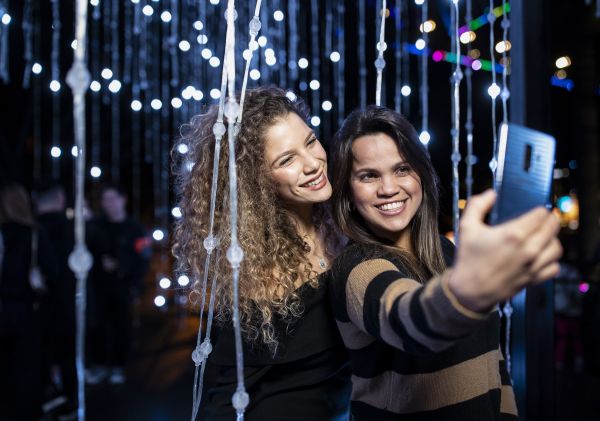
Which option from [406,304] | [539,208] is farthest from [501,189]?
[406,304]

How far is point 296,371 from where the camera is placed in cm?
133

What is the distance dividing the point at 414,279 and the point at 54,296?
9.55 ft

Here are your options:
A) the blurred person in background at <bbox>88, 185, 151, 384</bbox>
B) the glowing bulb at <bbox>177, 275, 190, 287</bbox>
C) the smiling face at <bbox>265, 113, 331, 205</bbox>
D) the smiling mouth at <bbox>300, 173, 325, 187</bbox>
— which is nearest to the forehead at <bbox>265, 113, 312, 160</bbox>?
the smiling face at <bbox>265, 113, 331, 205</bbox>

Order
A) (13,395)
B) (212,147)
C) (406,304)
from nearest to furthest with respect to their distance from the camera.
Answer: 1. (406,304)
2. (212,147)
3. (13,395)

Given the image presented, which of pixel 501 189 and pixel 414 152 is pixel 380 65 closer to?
pixel 414 152

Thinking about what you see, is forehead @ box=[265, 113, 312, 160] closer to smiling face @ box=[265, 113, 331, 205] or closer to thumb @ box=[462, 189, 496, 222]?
smiling face @ box=[265, 113, 331, 205]

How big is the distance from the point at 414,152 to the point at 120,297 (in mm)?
3460

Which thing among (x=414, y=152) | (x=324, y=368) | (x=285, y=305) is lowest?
(x=324, y=368)

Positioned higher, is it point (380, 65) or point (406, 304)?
point (380, 65)

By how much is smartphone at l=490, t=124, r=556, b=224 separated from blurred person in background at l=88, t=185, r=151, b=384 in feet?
12.4

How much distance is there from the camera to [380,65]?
4.92ft

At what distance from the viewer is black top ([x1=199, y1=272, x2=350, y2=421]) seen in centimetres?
129

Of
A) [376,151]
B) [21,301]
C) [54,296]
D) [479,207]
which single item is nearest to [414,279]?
[376,151]

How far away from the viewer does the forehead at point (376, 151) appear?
4.19 ft
